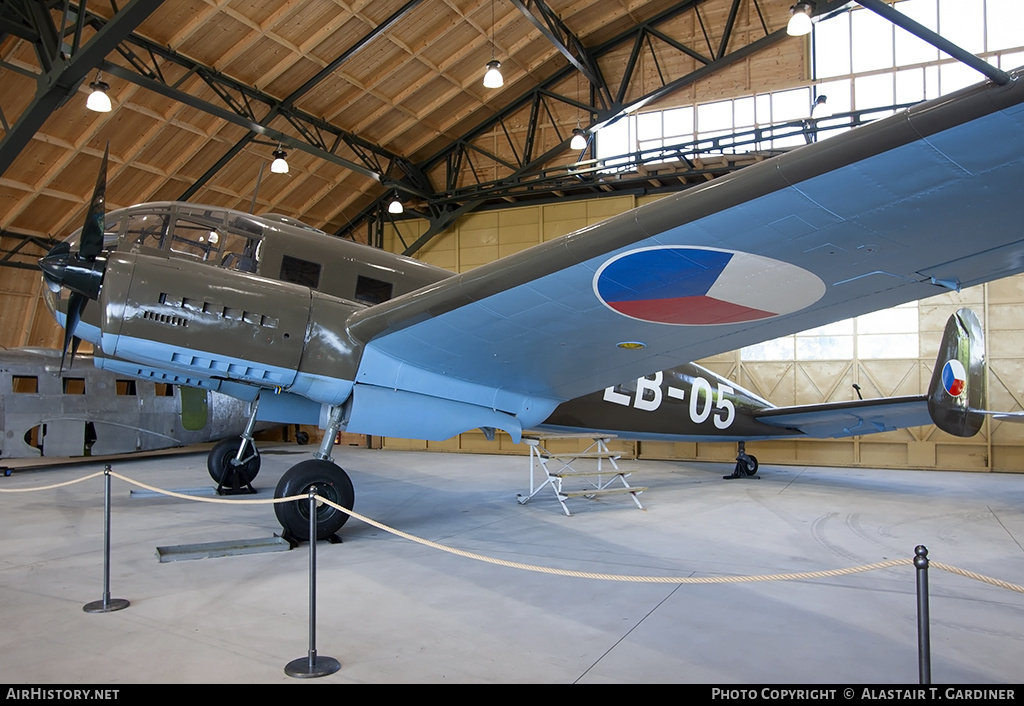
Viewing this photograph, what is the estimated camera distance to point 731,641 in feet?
12.2

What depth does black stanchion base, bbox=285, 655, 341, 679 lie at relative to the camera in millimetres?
3160

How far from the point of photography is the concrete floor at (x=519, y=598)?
3336 mm

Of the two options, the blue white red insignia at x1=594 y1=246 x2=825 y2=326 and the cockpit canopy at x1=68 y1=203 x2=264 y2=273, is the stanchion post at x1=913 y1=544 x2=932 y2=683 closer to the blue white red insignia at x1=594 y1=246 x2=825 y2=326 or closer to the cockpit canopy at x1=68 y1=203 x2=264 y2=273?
the blue white red insignia at x1=594 y1=246 x2=825 y2=326

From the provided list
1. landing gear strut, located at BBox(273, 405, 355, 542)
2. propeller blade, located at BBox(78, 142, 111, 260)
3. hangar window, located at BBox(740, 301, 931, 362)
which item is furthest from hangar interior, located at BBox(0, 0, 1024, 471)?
landing gear strut, located at BBox(273, 405, 355, 542)

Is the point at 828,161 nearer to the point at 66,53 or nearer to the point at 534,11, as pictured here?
the point at 66,53

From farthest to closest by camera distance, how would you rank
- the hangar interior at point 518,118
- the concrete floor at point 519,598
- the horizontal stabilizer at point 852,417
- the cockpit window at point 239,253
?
the hangar interior at point 518,118, the horizontal stabilizer at point 852,417, the cockpit window at point 239,253, the concrete floor at point 519,598

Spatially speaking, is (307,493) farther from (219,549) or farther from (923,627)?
(923,627)

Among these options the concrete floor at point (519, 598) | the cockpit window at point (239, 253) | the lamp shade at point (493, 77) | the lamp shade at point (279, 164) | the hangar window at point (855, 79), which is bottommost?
the concrete floor at point (519, 598)

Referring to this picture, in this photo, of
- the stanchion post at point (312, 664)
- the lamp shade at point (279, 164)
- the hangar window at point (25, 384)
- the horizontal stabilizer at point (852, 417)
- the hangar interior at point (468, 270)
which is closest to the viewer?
the stanchion post at point (312, 664)

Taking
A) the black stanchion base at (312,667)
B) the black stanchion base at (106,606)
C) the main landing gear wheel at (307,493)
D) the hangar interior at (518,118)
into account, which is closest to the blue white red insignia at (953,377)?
the hangar interior at (518,118)

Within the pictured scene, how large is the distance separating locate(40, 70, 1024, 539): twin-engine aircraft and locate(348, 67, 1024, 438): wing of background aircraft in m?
0.01

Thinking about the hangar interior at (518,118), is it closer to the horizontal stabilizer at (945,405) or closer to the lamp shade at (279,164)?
the lamp shade at (279,164)

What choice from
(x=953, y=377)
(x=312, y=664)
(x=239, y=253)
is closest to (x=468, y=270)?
(x=239, y=253)
